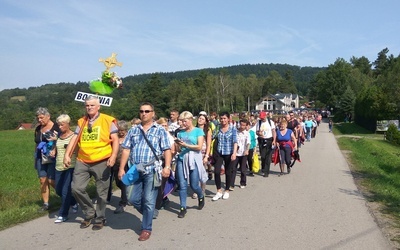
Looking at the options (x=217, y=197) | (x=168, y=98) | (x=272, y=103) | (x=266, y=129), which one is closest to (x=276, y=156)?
(x=266, y=129)

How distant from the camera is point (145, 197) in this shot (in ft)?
16.9

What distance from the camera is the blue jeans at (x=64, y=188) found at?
19.5ft

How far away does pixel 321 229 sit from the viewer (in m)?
5.50

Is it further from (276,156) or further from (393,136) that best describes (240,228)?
(393,136)

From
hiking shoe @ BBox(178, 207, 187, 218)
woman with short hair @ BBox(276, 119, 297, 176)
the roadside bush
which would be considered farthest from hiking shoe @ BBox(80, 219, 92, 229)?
the roadside bush

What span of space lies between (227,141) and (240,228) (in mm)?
2530

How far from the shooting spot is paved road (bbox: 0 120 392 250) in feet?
16.0

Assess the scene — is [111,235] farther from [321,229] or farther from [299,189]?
[299,189]

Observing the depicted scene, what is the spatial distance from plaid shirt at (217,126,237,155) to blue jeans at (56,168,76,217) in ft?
10.1

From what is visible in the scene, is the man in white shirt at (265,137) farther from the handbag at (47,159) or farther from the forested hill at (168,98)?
the forested hill at (168,98)

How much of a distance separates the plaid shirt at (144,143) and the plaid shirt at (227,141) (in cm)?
263

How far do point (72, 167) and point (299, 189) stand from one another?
5093mm

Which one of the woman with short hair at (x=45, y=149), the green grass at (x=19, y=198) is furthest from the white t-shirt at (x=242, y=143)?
the woman with short hair at (x=45, y=149)

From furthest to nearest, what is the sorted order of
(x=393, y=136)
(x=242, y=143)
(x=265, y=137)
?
(x=393, y=136), (x=265, y=137), (x=242, y=143)
